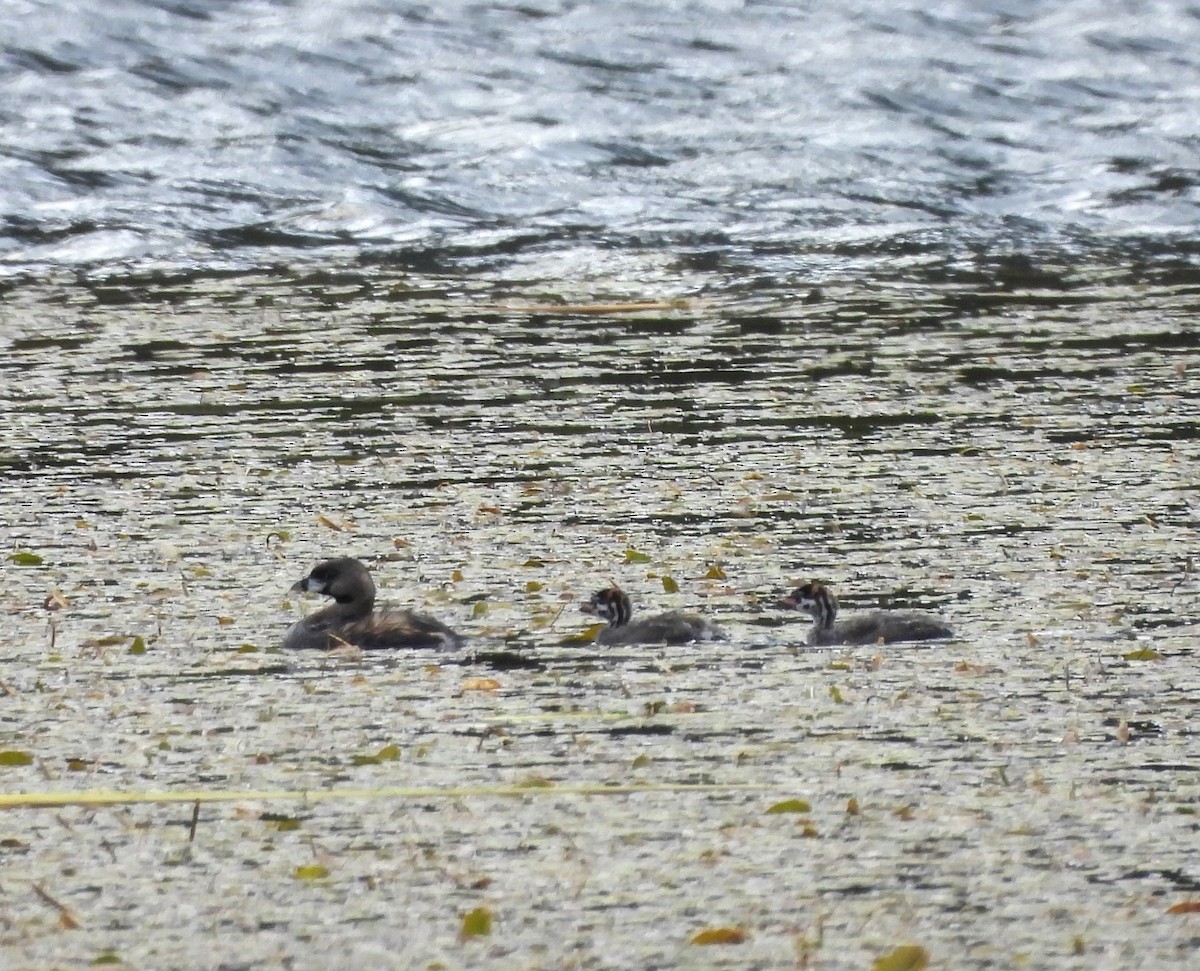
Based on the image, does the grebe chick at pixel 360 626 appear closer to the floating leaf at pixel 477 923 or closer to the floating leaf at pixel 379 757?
the floating leaf at pixel 379 757

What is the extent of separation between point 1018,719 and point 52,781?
8.75 ft

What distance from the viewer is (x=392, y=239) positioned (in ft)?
75.4

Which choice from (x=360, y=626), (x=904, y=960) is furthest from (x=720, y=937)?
(x=360, y=626)

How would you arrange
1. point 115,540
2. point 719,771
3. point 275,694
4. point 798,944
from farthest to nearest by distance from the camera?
point 115,540, point 275,694, point 719,771, point 798,944

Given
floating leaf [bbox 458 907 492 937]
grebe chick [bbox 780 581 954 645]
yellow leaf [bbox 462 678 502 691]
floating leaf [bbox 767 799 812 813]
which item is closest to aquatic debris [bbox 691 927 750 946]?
floating leaf [bbox 458 907 492 937]

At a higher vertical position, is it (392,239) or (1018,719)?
(1018,719)

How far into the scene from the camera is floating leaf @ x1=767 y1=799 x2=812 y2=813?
21.8 feet

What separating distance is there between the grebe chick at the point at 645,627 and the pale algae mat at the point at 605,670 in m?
0.11

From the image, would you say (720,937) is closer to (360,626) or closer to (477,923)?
(477,923)

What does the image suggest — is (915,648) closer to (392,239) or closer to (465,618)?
(465,618)

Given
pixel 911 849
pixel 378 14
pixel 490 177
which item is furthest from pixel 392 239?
pixel 911 849

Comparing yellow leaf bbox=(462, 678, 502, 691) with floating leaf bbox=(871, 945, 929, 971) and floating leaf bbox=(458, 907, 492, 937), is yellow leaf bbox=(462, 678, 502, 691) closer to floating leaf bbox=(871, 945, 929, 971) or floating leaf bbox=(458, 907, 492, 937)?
floating leaf bbox=(458, 907, 492, 937)

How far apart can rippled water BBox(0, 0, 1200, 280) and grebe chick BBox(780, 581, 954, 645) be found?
1175 centimetres

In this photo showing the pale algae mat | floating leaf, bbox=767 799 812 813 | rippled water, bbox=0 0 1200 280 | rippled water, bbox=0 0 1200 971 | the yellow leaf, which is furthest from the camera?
rippled water, bbox=0 0 1200 280
